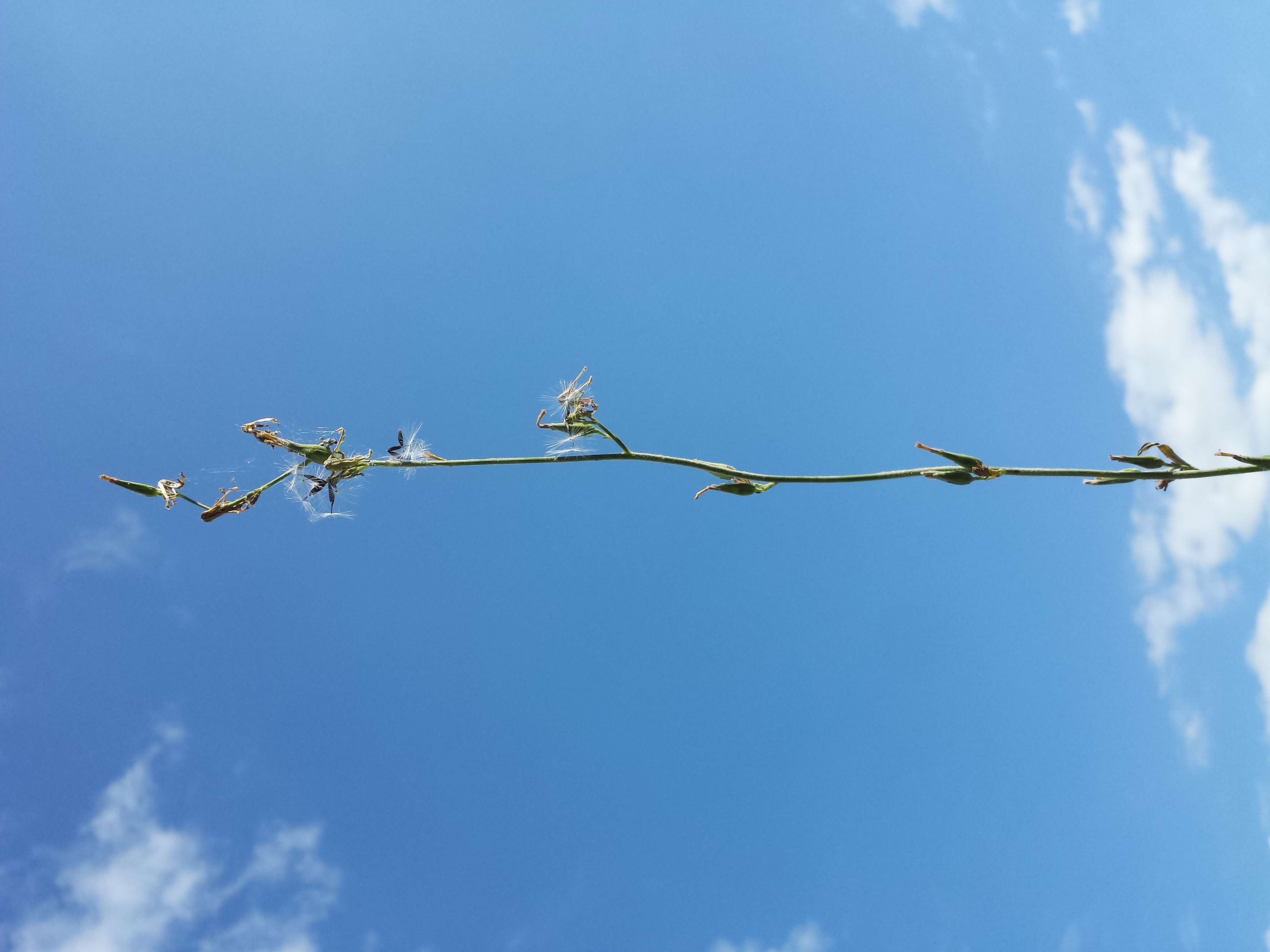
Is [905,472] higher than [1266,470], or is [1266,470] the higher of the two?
[905,472]

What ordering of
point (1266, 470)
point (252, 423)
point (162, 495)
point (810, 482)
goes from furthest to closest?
point (252, 423), point (162, 495), point (810, 482), point (1266, 470)

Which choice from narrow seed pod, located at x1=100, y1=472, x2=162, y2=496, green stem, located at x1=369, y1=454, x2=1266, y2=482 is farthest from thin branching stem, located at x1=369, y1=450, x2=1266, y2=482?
narrow seed pod, located at x1=100, y1=472, x2=162, y2=496

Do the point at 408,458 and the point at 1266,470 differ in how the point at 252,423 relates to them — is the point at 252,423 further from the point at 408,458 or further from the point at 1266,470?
the point at 1266,470

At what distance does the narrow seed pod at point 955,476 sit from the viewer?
2.80 meters

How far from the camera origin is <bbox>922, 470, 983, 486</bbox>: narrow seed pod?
2801 millimetres

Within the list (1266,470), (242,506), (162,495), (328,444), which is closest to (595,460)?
(328,444)

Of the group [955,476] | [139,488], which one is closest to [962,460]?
[955,476]

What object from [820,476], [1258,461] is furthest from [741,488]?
[1258,461]

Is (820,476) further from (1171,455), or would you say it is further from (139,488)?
(139,488)

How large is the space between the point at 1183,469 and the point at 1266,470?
0.24 m

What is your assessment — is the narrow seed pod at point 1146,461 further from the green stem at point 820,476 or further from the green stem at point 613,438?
the green stem at point 613,438

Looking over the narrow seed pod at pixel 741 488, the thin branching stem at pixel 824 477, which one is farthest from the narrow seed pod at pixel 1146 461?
the narrow seed pod at pixel 741 488

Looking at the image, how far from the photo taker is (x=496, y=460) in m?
2.98

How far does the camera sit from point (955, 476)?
283cm
